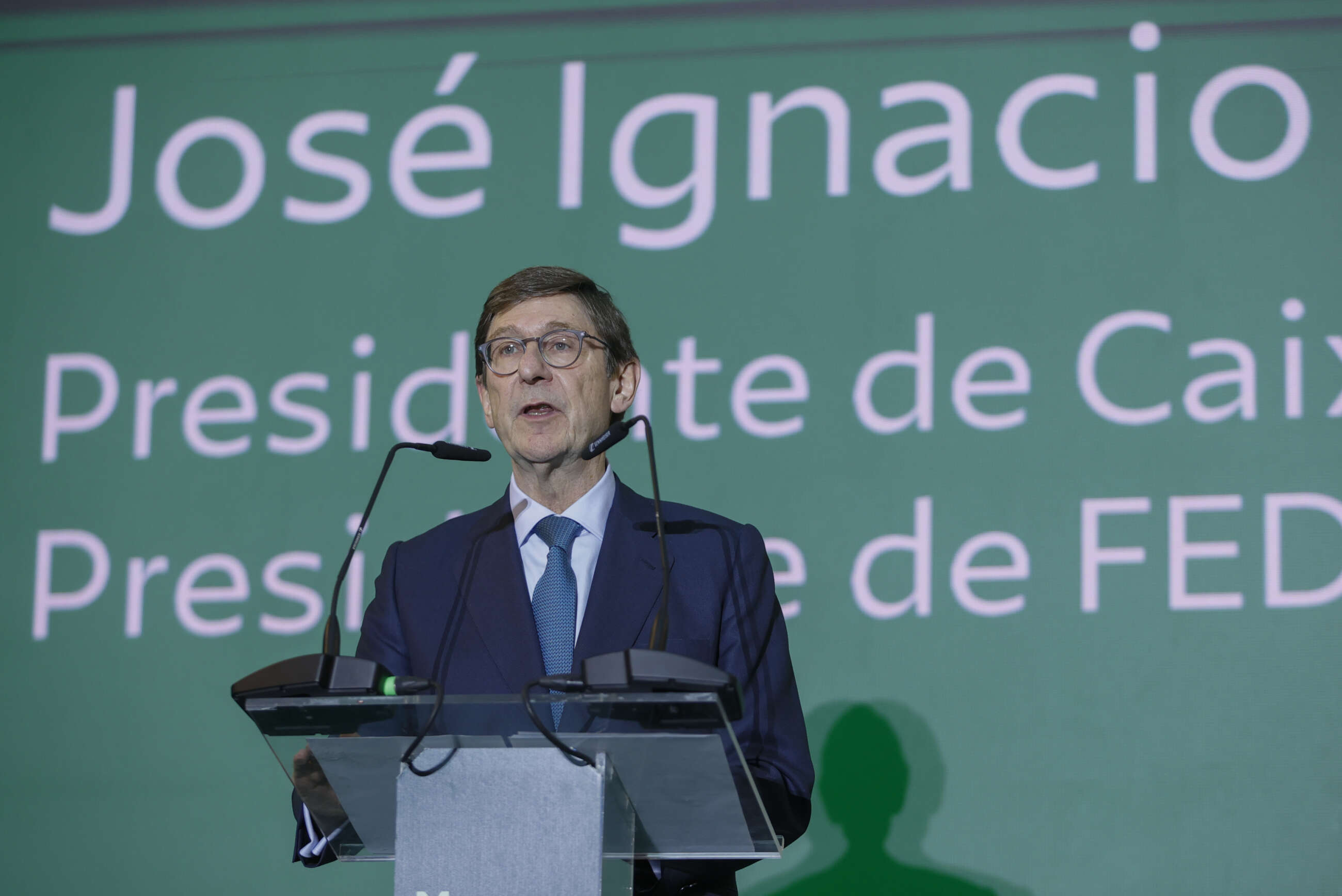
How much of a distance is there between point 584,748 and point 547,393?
2.68ft

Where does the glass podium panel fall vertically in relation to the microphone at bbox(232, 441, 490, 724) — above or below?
below

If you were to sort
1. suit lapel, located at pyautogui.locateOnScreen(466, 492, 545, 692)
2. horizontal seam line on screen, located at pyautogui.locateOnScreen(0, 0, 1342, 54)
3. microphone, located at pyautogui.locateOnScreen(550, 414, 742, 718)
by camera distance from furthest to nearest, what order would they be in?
horizontal seam line on screen, located at pyautogui.locateOnScreen(0, 0, 1342, 54)
suit lapel, located at pyautogui.locateOnScreen(466, 492, 545, 692)
microphone, located at pyautogui.locateOnScreen(550, 414, 742, 718)

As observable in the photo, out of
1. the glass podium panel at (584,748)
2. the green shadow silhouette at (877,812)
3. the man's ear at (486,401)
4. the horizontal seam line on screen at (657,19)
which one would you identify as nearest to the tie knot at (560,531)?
the man's ear at (486,401)

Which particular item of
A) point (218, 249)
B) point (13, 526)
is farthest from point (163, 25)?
point (13, 526)

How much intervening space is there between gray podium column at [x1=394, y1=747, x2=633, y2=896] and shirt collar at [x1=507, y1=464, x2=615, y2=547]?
2.33 ft

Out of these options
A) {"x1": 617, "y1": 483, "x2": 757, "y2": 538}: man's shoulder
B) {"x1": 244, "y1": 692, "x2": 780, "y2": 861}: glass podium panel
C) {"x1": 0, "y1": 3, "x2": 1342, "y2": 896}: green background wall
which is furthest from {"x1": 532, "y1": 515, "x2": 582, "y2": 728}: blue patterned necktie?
{"x1": 0, "y1": 3, "x2": 1342, "y2": 896}: green background wall

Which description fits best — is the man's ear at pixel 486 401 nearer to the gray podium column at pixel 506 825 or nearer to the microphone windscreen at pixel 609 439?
the microphone windscreen at pixel 609 439

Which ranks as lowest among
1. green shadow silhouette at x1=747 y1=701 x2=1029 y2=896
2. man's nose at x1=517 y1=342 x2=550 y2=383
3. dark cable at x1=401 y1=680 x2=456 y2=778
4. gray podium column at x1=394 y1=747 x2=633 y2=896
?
green shadow silhouette at x1=747 y1=701 x2=1029 y2=896

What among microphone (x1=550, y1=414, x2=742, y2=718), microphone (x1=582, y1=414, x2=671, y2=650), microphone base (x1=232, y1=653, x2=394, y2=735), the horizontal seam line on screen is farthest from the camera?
the horizontal seam line on screen

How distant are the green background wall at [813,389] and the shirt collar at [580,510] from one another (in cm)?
142

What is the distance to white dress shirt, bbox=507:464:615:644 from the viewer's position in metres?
2.48

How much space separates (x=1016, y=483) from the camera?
151 inches

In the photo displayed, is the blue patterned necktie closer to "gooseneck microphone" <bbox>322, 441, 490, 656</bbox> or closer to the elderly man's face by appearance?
the elderly man's face

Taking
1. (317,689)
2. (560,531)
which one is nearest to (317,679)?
(317,689)
